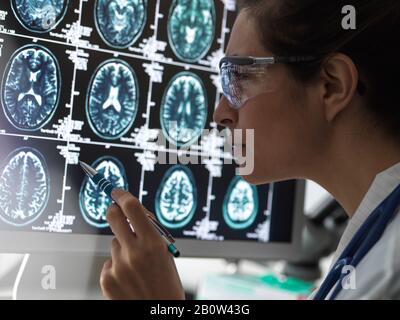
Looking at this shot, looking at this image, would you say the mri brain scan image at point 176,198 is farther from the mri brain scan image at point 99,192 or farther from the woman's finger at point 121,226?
the woman's finger at point 121,226

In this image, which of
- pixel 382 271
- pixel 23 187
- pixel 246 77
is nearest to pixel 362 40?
pixel 246 77

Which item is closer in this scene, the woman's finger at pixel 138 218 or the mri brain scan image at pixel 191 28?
the woman's finger at pixel 138 218

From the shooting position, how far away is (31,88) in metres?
0.89

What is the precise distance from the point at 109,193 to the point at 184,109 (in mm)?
317

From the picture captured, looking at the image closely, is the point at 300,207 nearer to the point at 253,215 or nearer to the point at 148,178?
the point at 253,215

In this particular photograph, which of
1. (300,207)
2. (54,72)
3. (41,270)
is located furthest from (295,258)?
(54,72)

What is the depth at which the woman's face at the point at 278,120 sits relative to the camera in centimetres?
85

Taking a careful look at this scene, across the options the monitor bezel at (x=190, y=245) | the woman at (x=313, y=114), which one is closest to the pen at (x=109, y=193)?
the woman at (x=313, y=114)

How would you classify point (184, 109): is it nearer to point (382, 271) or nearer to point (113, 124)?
point (113, 124)

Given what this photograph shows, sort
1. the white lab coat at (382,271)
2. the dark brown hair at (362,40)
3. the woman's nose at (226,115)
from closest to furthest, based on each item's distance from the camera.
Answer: the white lab coat at (382,271)
the dark brown hair at (362,40)
the woman's nose at (226,115)

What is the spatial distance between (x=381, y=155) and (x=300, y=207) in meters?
0.45

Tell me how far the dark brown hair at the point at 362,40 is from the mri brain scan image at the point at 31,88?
34 cm

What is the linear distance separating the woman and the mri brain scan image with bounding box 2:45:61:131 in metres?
0.21
